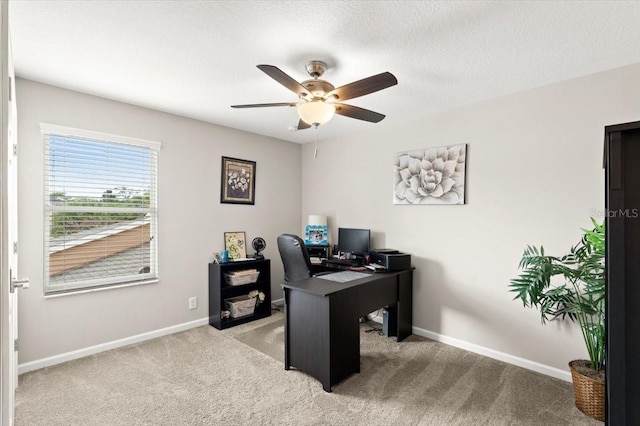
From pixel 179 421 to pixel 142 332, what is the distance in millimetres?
1515

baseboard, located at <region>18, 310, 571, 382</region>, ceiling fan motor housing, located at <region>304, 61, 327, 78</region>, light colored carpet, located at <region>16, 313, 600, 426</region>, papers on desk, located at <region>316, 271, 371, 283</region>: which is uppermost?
ceiling fan motor housing, located at <region>304, 61, 327, 78</region>

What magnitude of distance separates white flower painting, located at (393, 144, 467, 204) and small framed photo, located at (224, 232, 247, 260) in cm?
200

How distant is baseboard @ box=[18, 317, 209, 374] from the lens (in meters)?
2.57

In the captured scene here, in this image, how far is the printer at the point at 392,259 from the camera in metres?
3.20

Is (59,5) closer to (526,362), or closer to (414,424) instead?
(414,424)

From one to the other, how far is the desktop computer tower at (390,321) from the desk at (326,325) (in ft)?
1.78

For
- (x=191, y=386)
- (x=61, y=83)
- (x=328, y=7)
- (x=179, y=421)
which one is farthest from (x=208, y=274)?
(x=328, y=7)

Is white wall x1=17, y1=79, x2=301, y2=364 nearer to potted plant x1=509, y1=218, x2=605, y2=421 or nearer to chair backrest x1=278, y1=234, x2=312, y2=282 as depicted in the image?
chair backrest x1=278, y1=234, x2=312, y2=282

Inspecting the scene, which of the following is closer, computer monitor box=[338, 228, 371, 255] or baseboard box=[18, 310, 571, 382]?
baseboard box=[18, 310, 571, 382]

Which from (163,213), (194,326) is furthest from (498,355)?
(163,213)

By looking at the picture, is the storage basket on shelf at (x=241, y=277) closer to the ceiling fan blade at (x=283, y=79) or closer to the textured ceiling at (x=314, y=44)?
the textured ceiling at (x=314, y=44)

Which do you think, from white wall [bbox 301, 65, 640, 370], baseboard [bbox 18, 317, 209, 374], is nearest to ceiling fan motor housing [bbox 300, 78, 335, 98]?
white wall [bbox 301, 65, 640, 370]

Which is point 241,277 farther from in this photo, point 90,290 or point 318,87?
point 318,87

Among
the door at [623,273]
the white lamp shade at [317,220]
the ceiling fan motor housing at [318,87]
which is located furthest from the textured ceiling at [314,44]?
the white lamp shade at [317,220]
